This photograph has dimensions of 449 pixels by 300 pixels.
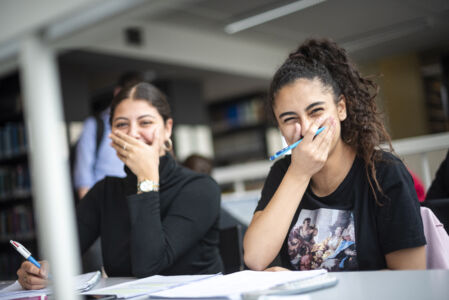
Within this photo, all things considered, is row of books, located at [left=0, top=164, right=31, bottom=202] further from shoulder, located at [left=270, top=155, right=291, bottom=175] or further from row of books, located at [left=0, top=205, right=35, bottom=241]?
shoulder, located at [left=270, top=155, right=291, bottom=175]

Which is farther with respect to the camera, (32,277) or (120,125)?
(120,125)

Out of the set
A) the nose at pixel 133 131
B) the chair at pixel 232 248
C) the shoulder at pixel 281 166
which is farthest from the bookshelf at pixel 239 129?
the shoulder at pixel 281 166

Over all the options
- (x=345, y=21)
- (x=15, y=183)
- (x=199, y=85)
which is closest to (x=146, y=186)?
(x=345, y=21)

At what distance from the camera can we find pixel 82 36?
563 mm

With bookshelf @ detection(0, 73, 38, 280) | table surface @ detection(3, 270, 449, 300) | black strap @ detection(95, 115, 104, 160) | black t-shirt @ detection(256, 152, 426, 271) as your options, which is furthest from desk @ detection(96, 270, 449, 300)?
bookshelf @ detection(0, 73, 38, 280)

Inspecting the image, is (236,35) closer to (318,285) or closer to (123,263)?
(123,263)

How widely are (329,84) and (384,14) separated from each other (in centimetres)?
392

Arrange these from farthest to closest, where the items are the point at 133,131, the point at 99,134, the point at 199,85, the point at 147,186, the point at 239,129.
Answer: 1. the point at 239,129
2. the point at 199,85
3. the point at 99,134
4. the point at 133,131
5. the point at 147,186

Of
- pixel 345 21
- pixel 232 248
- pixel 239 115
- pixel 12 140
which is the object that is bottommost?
pixel 232 248

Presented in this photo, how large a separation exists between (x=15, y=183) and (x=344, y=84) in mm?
4572

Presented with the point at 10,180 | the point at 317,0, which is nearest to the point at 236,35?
the point at 317,0

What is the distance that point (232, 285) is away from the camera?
76cm

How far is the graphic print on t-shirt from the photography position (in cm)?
102

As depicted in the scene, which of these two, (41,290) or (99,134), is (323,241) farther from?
(99,134)
